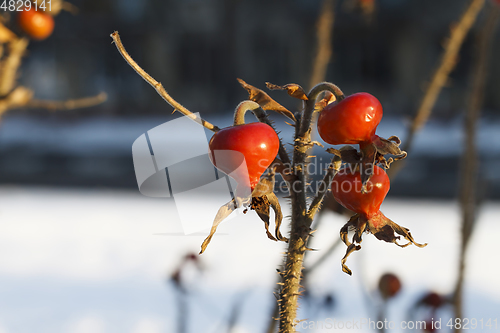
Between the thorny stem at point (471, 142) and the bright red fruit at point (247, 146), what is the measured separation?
33cm

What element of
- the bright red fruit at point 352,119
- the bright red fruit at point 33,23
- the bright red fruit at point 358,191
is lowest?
the bright red fruit at point 358,191

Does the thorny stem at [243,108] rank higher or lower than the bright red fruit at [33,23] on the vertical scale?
lower

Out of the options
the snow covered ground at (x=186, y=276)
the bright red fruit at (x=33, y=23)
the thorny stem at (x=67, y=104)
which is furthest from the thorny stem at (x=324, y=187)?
the bright red fruit at (x=33, y=23)

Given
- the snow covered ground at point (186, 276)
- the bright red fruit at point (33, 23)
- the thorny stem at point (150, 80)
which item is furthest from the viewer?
the snow covered ground at point (186, 276)

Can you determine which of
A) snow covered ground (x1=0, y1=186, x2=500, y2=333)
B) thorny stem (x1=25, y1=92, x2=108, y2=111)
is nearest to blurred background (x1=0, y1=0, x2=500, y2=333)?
snow covered ground (x1=0, y1=186, x2=500, y2=333)

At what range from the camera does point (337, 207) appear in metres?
0.44

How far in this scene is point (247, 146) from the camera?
22 centimetres

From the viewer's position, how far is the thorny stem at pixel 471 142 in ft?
1.52

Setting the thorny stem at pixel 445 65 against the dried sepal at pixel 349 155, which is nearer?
the dried sepal at pixel 349 155

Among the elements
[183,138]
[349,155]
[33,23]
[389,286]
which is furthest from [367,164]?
[183,138]

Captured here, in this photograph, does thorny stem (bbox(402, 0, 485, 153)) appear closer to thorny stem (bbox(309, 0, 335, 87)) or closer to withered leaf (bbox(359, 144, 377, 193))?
thorny stem (bbox(309, 0, 335, 87))

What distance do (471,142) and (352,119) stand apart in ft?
1.04

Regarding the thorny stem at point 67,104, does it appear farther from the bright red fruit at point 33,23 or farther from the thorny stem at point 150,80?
the thorny stem at point 150,80

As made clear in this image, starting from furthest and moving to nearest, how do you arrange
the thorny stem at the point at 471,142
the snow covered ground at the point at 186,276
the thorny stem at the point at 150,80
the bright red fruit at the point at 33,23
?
the snow covered ground at the point at 186,276 → the bright red fruit at the point at 33,23 → the thorny stem at the point at 471,142 → the thorny stem at the point at 150,80
